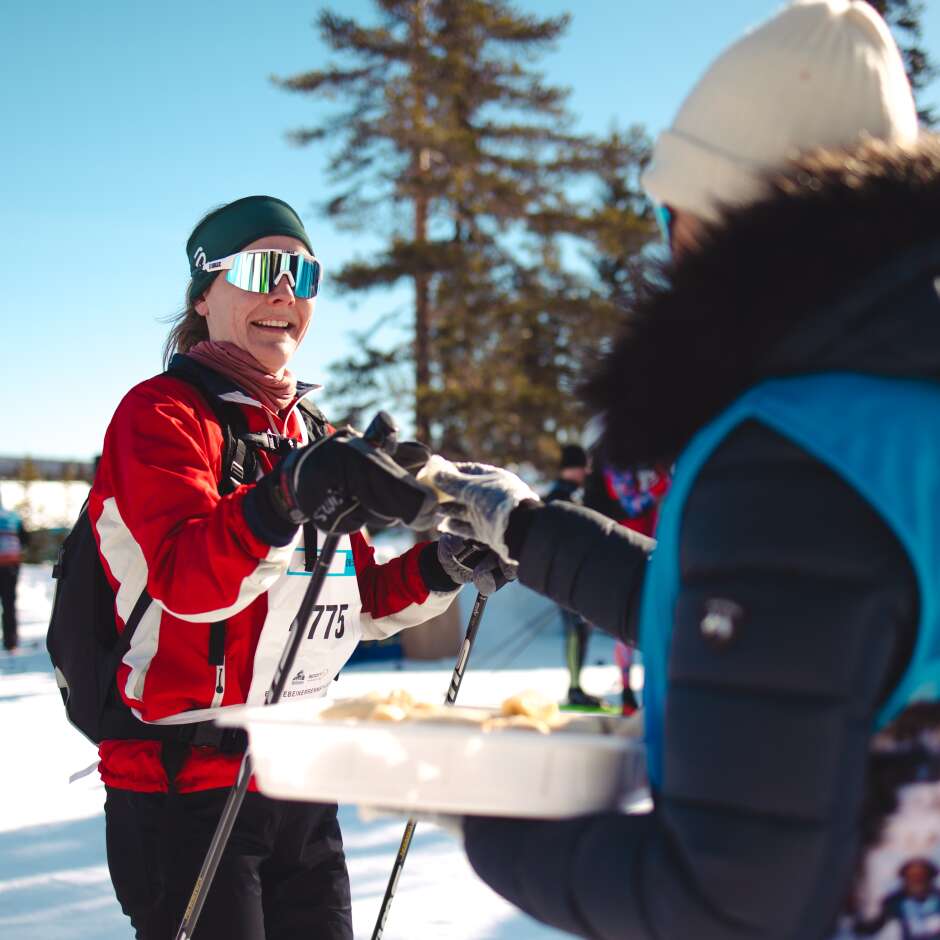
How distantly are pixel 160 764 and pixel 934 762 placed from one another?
1513mm

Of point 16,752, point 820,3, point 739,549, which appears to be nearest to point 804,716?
point 739,549

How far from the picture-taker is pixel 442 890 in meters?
3.89

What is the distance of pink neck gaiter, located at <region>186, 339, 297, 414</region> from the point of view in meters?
2.22

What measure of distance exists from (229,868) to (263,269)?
1.31 m

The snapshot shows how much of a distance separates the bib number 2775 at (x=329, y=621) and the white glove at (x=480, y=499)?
50cm

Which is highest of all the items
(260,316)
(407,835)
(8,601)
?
(260,316)

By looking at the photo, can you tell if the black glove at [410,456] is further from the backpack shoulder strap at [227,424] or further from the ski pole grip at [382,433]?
the backpack shoulder strap at [227,424]

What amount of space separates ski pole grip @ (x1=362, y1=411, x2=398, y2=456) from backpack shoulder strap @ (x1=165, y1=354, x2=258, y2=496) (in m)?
0.42

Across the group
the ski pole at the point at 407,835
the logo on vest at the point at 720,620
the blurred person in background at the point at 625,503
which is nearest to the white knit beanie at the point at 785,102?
the logo on vest at the point at 720,620

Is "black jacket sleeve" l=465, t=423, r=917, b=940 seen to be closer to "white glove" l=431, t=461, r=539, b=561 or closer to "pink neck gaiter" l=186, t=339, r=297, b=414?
"white glove" l=431, t=461, r=539, b=561

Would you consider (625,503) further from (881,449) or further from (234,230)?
(881,449)

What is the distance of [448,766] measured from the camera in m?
1.14

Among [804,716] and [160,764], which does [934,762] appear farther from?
[160,764]

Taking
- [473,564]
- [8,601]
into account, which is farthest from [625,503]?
[8,601]
